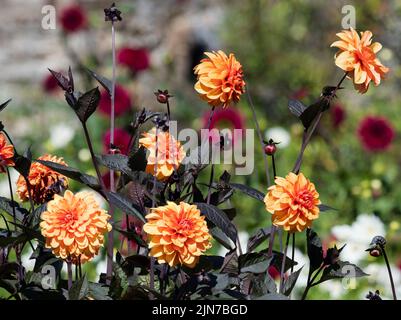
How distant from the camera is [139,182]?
57.3 inches

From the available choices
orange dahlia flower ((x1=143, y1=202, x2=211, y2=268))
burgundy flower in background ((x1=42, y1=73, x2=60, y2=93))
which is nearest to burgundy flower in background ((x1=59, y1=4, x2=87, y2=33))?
burgundy flower in background ((x1=42, y1=73, x2=60, y2=93))

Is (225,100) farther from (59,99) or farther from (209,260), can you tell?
(59,99)

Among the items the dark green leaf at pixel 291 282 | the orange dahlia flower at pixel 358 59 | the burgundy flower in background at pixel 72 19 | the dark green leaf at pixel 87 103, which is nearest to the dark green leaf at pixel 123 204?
the dark green leaf at pixel 87 103

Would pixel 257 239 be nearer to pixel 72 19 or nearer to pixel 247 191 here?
pixel 247 191

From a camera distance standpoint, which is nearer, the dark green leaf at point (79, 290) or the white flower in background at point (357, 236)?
the dark green leaf at point (79, 290)

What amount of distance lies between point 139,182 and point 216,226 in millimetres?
150

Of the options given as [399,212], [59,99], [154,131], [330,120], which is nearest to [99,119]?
[59,99]

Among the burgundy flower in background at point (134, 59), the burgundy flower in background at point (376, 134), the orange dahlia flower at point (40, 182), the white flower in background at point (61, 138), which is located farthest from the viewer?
the burgundy flower in background at point (134, 59)

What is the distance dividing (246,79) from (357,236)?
2.20 m

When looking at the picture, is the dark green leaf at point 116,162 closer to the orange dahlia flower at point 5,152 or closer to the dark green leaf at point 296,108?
the orange dahlia flower at point 5,152

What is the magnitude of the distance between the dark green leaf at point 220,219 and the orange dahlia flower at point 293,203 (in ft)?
0.23

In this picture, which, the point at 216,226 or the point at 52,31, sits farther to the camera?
the point at 52,31

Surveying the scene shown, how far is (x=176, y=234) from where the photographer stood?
4.26 ft

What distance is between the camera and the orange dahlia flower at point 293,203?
1.37m
